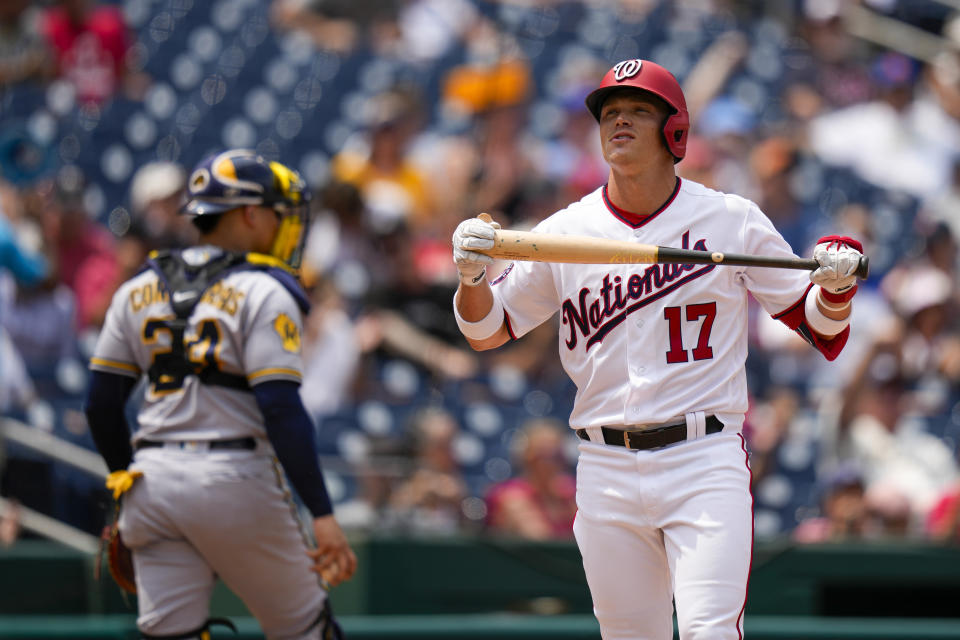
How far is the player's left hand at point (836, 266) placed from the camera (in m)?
3.17

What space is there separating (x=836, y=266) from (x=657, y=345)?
484mm

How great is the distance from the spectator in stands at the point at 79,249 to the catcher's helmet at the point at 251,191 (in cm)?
365

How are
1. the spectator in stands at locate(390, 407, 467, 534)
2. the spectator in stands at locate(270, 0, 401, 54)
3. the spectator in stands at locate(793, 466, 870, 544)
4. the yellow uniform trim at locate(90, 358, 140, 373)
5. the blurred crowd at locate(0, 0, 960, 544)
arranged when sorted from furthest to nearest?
the spectator in stands at locate(270, 0, 401, 54) < the blurred crowd at locate(0, 0, 960, 544) < the spectator in stands at locate(390, 407, 467, 534) < the spectator in stands at locate(793, 466, 870, 544) < the yellow uniform trim at locate(90, 358, 140, 373)

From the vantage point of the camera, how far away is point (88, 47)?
9.64m

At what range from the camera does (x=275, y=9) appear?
1077 centimetres

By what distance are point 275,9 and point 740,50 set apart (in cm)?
364

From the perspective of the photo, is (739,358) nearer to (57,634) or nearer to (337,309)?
(57,634)

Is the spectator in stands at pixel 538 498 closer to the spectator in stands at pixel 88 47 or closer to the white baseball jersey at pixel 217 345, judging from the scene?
the white baseball jersey at pixel 217 345

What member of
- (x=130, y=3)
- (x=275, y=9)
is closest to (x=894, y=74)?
(x=275, y=9)

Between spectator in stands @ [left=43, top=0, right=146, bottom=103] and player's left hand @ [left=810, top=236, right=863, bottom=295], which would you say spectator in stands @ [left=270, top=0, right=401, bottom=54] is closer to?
spectator in stands @ [left=43, top=0, right=146, bottom=103]

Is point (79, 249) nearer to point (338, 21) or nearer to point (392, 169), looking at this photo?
point (392, 169)

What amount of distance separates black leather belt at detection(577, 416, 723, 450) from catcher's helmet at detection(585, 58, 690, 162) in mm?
684

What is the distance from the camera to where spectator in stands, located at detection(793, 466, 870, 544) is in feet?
20.1

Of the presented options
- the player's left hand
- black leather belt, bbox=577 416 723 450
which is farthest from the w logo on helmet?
black leather belt, bbox=577 416 723 450
